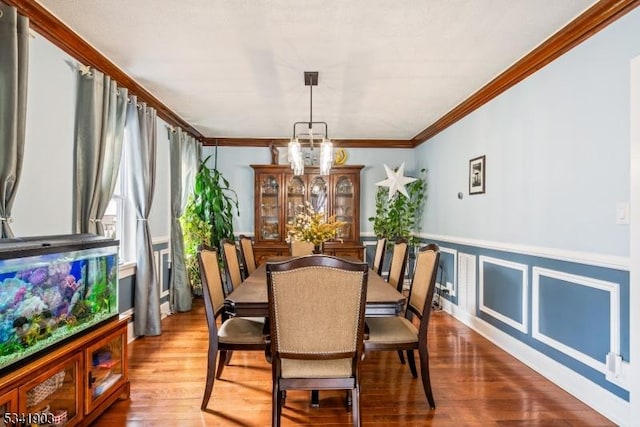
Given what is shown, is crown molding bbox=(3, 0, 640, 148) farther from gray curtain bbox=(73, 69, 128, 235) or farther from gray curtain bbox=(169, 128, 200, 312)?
gray curtain bbox=(169, 128, 200, 312)

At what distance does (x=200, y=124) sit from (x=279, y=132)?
107 cm

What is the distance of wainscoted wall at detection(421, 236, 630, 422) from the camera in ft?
7.11

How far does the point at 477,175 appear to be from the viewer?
388 cm

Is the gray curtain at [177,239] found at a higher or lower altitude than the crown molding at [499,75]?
lower

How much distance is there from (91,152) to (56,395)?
5.40 ft

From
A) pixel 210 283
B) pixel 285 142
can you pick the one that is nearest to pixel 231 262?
pixel 210 283

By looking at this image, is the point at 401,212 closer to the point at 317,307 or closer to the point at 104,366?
the point at 317,307

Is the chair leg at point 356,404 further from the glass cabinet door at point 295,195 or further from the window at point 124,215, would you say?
the glass cabinet door at point 295,195

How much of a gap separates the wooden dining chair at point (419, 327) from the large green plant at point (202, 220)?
3.04 metres

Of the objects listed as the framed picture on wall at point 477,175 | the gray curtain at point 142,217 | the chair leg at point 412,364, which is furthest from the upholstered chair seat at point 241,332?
the framed picture on wall at point 477,175

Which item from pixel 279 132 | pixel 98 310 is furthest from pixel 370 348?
pixel 279 132

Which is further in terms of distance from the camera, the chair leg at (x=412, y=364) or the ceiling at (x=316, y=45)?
the chair leg at (x=412, y=364)

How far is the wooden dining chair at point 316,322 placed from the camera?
1.75m

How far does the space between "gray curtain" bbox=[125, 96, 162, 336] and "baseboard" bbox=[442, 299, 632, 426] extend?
3.10m
